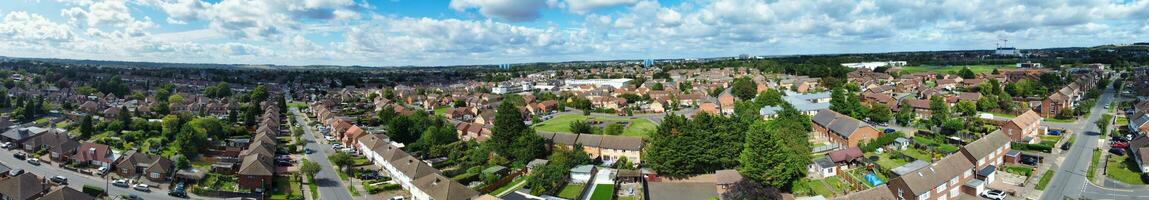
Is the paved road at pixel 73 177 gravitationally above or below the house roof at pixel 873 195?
below

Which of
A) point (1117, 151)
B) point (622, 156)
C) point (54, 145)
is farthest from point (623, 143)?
point (54, 145)

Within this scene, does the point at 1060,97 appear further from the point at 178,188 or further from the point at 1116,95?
the point at 178,188

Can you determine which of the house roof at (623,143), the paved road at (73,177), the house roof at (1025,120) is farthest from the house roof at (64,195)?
the house roof at (1025,120)

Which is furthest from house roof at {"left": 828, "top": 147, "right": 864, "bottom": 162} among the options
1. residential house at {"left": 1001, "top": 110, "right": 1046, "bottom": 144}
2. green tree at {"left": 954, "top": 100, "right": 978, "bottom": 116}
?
green tree at {"left": 954, "top": 100, "right": 978, "bottom": 116}

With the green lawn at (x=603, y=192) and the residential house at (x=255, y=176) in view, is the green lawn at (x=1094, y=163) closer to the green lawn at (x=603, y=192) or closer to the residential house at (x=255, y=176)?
the green lawn at (x=603, y=192)

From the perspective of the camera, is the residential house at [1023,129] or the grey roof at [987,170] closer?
the grey roof at [987,170]

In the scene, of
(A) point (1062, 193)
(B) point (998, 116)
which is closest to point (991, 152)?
(A) point (1062, 193)

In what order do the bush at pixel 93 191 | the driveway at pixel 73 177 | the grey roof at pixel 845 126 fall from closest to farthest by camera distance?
the bush at pixel 93 191
the driveway at pixel 73 177
the grey roof at pixel 845 126

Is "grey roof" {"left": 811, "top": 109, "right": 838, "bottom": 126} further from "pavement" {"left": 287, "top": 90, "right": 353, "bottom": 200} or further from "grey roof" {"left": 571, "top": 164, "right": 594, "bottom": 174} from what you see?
"pavement" {"left": 287, "top": 90, "right": 353, "bottom": 200}
